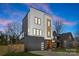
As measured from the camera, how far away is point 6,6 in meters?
2.26

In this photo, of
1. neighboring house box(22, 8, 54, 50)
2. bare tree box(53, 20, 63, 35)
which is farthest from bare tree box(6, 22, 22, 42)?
bare tree box(53, 20, 63, 35)

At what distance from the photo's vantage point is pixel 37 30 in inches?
89.1

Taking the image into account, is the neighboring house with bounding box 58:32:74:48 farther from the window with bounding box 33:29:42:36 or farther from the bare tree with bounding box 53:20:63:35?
the window with bounding box 33:29:42:36

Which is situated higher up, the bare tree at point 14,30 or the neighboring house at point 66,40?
the bare tree at point 14,30

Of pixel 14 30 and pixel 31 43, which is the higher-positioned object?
pixel 14 30

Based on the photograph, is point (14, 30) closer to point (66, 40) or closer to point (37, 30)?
point (37, 30)

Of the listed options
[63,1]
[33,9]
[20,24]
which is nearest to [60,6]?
[63,1]

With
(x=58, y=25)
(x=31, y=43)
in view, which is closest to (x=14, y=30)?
(x=31, y=43)

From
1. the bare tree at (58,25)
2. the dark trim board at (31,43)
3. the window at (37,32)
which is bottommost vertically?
the dark trim board at (31,43)

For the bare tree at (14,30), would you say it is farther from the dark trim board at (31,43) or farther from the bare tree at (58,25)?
the bare tree at (58,25)

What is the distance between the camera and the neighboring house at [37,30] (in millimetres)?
2268

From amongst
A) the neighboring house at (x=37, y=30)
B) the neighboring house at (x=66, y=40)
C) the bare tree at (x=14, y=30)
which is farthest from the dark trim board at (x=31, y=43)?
the neighboring house at (x=66, y=40)

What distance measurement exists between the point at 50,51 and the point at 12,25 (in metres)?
0.46

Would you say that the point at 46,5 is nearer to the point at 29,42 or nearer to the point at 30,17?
the point at 30,17
